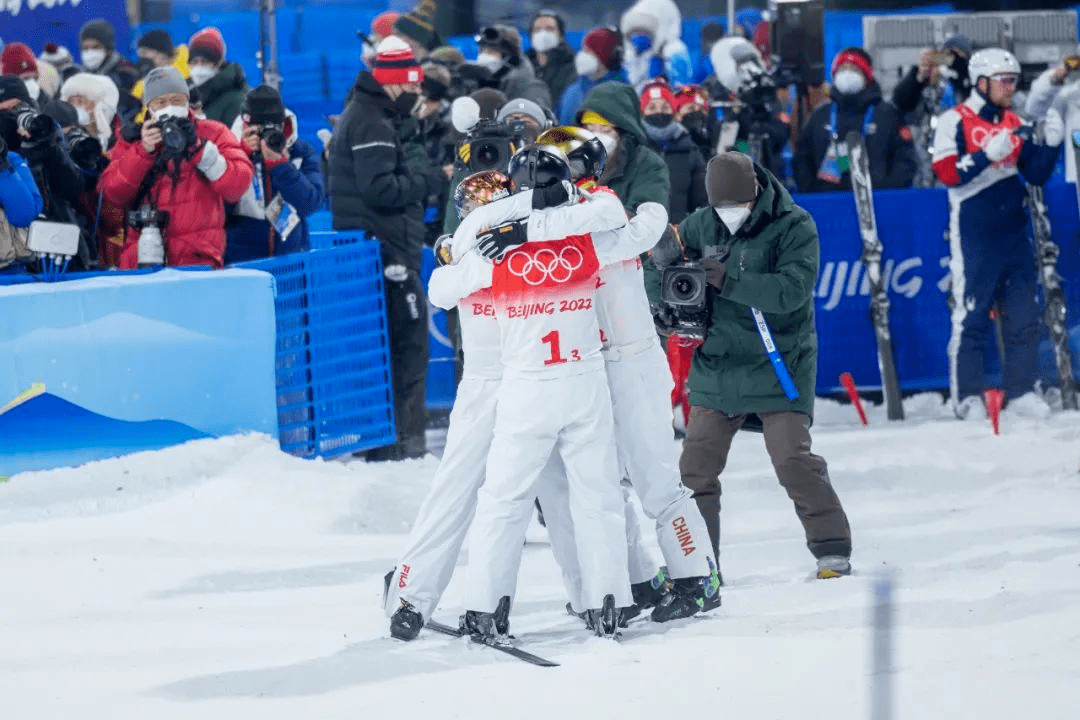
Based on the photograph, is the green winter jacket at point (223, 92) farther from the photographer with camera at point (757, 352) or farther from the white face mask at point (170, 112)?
the photographer with camera at point (757, 352)

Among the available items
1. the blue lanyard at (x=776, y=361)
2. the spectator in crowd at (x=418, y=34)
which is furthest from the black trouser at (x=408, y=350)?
the spectator in crowd at (x=418, y=34)

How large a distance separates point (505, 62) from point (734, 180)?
178 inches

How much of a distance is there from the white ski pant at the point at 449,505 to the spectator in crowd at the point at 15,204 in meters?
3.20

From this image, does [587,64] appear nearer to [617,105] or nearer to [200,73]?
[200,73]

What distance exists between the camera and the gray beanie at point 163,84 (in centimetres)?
919

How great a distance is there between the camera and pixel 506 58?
456 inches

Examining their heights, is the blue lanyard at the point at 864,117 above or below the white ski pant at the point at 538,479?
above

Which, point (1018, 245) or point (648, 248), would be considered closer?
point (648, 248)

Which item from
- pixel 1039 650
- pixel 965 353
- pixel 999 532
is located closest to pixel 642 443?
pixel 1039 650

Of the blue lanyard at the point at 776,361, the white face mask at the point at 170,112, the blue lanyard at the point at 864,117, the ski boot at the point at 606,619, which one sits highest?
the white face mask at the point at 170,112

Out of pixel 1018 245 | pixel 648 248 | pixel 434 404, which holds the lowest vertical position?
pixel 434 404

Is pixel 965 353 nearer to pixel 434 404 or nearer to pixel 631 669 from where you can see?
pixel 434 404

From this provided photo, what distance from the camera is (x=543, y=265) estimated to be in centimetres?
625

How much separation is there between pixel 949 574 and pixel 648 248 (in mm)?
2012
